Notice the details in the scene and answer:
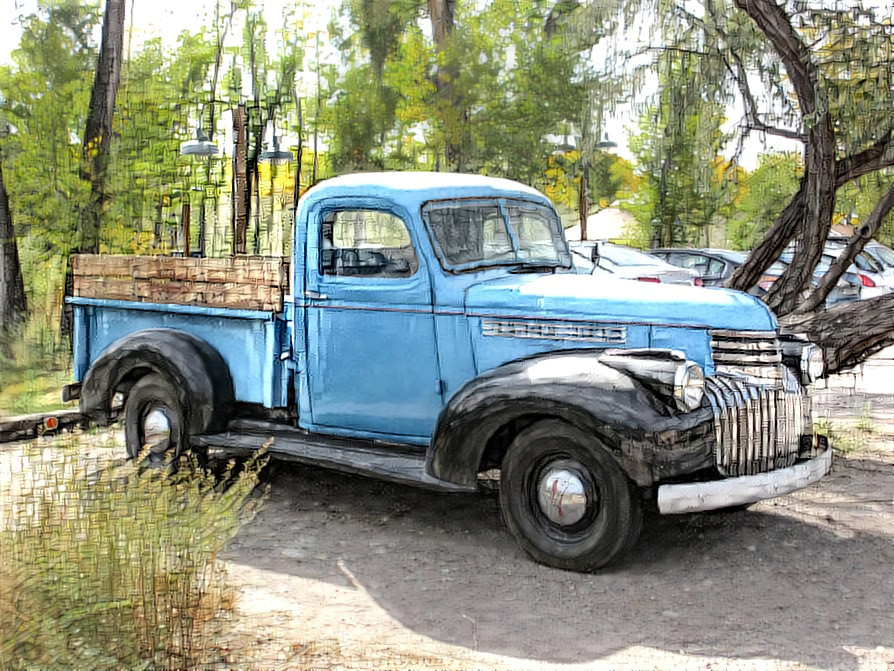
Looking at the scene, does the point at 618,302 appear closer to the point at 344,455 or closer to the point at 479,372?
the point at 479,372

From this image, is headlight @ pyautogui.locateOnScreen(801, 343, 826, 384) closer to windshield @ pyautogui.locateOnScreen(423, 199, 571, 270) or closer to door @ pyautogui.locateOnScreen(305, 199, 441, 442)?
windshield @ pyautogui.locateOnScreen(423, 199, 571, 270)

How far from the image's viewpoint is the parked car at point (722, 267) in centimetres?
1606

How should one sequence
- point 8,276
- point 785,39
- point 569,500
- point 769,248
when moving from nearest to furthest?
1. point 569,500
2. point 785,39
3. point 769,248
4. point 8,276

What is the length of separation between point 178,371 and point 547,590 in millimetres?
2820

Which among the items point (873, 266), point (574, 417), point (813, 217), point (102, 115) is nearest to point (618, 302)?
point (574, 417)

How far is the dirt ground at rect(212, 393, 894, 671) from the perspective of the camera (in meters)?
4.34

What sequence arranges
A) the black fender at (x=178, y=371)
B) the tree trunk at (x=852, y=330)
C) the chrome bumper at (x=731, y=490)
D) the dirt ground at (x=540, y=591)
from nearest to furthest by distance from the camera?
the dirt ground at (x=540, y=591) < the chrome bumper at (x=731, y=490) < the black fender at (x=178, y=371) < the tree trunk at (x=852, y=330)

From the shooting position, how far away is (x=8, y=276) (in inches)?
555

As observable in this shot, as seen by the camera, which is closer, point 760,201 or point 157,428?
point 157,428

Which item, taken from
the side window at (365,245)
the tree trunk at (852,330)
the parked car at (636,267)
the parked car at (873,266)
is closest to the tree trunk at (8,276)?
the parked car at (636,267)

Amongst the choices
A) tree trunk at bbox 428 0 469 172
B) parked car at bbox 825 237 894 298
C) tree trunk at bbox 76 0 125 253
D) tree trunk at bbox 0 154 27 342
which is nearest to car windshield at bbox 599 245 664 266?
parked car at bbox 825 237 894 298

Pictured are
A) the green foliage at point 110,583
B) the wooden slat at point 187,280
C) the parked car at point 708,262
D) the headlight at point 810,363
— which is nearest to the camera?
the green foliage at point 110,583

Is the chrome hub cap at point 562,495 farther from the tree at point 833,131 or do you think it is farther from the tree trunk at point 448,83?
the tree trunk at point 448,83

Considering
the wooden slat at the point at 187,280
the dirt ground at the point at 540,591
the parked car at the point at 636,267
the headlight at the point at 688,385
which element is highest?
the parked car at the point at 636,267
